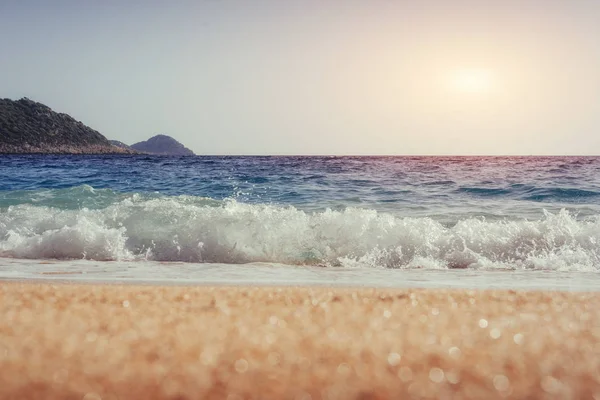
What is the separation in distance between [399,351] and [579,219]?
32.5 ft

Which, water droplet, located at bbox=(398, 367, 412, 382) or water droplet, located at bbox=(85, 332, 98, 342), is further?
water droplet, located at bbox=(85, 332, 98, 342)

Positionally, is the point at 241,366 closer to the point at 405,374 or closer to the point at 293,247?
the point at 405,374

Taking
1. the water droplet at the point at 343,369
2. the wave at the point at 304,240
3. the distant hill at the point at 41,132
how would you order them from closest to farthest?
the water droplet at the point at 343,369 → the wave at the point at 304,240 → the distant hill at the point at 41,132

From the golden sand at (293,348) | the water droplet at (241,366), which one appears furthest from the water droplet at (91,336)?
Result: the water droplet at (241,366)

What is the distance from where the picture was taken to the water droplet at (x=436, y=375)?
5.83 feet

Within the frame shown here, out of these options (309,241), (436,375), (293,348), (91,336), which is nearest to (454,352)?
(436,375)

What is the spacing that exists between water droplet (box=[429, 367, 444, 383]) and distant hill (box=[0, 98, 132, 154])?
72833 millimetres

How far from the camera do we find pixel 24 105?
81.2 m

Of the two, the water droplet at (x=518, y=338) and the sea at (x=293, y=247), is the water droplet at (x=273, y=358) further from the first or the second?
the sea at (x=293, y=247)

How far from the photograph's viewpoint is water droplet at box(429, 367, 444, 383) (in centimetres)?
178

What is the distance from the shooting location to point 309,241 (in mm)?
8172

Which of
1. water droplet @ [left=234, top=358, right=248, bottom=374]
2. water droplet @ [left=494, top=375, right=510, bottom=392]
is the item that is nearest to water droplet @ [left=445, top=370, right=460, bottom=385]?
water droplet @ [left=494, top=375, right=510, bottom=392]

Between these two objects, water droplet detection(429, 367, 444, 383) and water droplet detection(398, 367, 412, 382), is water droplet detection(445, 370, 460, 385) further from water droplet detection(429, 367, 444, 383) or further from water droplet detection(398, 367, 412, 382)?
water droplet detection(398, 367, 412, 382)

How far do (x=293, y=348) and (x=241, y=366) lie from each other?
0.92ft
